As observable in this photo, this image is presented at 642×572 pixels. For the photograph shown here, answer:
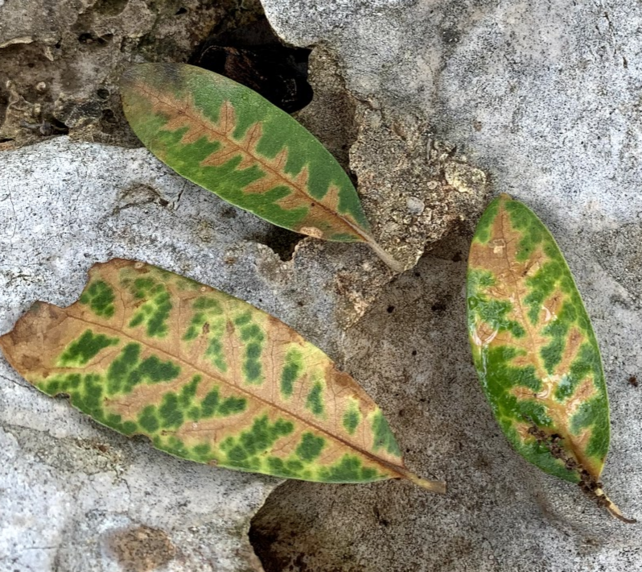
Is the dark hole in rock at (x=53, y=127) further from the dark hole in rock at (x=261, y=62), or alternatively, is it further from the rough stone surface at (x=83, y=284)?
the dark hole in rock at (x=261, y=62)

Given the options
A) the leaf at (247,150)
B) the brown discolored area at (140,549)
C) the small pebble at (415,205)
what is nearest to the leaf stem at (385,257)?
the leaf at (247,150)

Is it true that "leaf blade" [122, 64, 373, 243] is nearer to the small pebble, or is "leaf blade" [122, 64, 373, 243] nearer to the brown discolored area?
the small pebble

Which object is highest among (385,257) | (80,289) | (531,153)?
(531,153)

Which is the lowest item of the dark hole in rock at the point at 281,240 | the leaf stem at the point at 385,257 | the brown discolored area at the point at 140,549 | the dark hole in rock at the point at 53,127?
the brown discolored area at the point at 140,549

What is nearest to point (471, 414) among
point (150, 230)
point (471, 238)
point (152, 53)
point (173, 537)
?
point (471, 238)

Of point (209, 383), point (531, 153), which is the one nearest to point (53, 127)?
point (209, 383)

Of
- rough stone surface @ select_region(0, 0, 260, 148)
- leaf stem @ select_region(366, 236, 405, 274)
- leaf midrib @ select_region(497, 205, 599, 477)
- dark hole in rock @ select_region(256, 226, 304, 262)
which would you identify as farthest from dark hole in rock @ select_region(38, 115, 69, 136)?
leaf midrib @ select_region(497, 205, 599, 477)

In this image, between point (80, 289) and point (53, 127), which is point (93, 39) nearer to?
point (53, 127)
